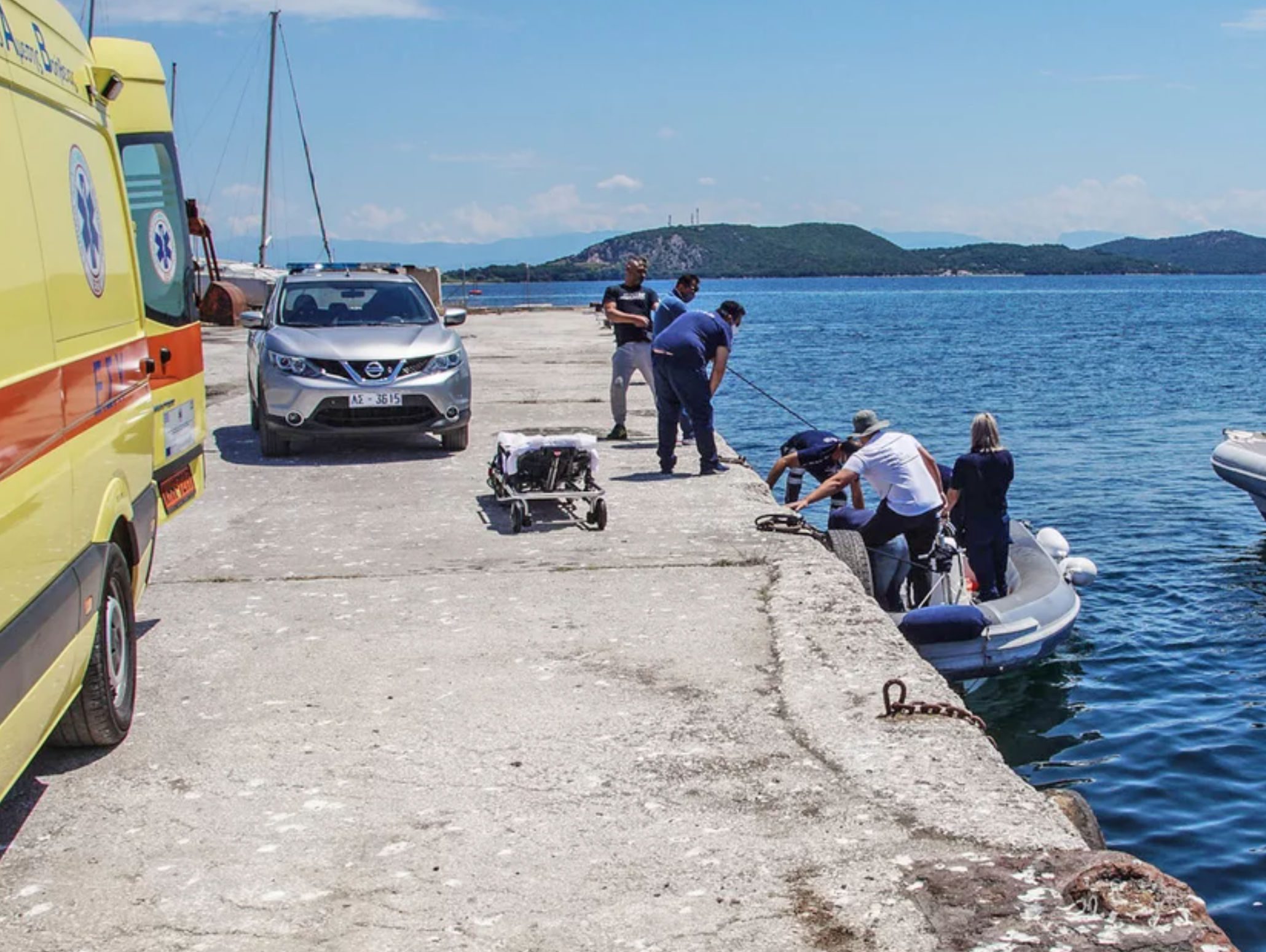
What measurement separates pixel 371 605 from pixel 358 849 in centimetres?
308

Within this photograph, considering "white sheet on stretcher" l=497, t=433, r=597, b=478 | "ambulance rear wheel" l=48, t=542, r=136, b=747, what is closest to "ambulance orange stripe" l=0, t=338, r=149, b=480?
"ambulance rear wheel" l=48, t=542, r=136, b=747

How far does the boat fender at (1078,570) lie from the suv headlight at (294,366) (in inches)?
269

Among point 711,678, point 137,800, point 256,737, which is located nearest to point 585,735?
point 711,678

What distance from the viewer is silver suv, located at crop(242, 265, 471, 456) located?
39.8 ft

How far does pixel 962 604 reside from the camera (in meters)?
9.85

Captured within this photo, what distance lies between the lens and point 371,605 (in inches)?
289

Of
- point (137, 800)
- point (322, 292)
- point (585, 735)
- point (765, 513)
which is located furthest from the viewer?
point (322, 292)

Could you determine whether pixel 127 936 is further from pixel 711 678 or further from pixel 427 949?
pixel 711 678

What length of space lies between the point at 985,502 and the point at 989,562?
56cm

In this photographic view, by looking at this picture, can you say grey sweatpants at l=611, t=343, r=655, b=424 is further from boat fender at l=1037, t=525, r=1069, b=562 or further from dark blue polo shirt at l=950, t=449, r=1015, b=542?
boat fender at l=1037, t=525, r=1069, b=562

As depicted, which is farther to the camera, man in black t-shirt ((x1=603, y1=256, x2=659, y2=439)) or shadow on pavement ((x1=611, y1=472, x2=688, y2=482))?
man in black t-shirt ((x1=603, y1=256, x2=659, y2=439))

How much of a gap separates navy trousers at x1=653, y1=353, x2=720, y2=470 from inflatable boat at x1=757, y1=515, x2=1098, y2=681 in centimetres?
204

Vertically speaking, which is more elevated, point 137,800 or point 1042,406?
point 137,800

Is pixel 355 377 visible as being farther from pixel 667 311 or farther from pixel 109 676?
pixel 109 676
